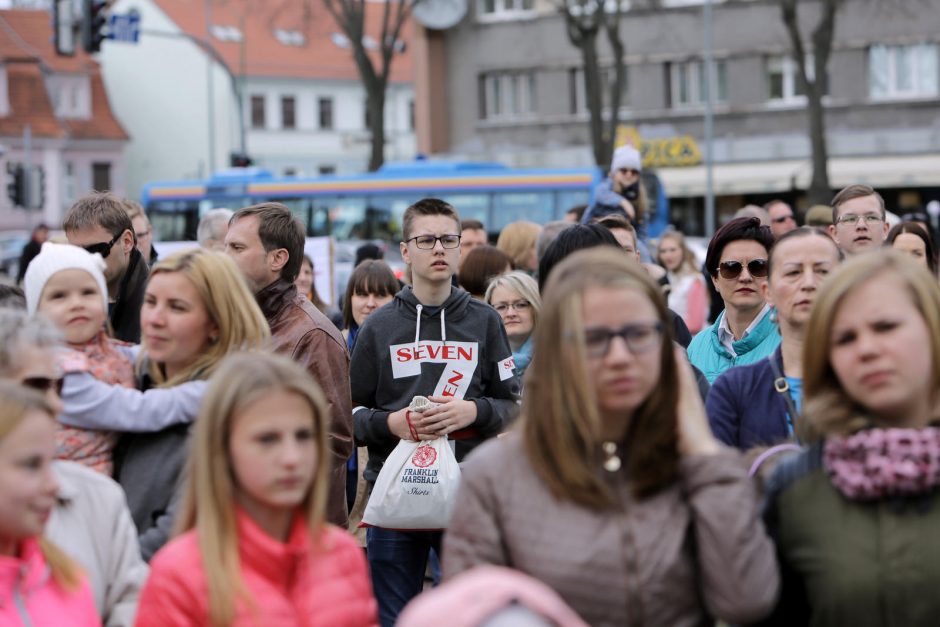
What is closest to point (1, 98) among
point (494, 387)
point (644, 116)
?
point (644, 116)

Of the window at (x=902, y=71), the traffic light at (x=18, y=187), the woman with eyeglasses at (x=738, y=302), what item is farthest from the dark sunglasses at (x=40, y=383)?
the window at (x=902, y=71)

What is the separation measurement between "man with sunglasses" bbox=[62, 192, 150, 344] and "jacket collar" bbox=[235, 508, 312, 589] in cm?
334

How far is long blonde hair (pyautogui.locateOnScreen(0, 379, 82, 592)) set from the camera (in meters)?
3.30

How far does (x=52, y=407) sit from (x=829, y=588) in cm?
195

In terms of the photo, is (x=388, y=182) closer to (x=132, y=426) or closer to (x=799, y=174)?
(x=799, y=174)

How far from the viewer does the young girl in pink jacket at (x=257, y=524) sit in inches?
129

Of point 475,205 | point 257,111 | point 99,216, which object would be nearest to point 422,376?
point 99,216

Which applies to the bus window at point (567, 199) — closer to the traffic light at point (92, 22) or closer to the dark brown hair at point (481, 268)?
the traffic light at point (92, 22)

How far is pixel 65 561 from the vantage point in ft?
11.4

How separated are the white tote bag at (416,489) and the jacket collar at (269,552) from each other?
2662 millimetres

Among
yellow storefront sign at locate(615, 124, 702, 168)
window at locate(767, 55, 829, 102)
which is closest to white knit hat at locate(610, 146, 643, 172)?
yellow storefront sign at locate(615, 124, 702, 168)

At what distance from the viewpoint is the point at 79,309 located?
4312 mm

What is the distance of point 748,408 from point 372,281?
16.2 feet

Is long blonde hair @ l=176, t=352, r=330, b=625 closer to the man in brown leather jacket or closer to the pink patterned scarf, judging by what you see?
the pink patterned scarf
